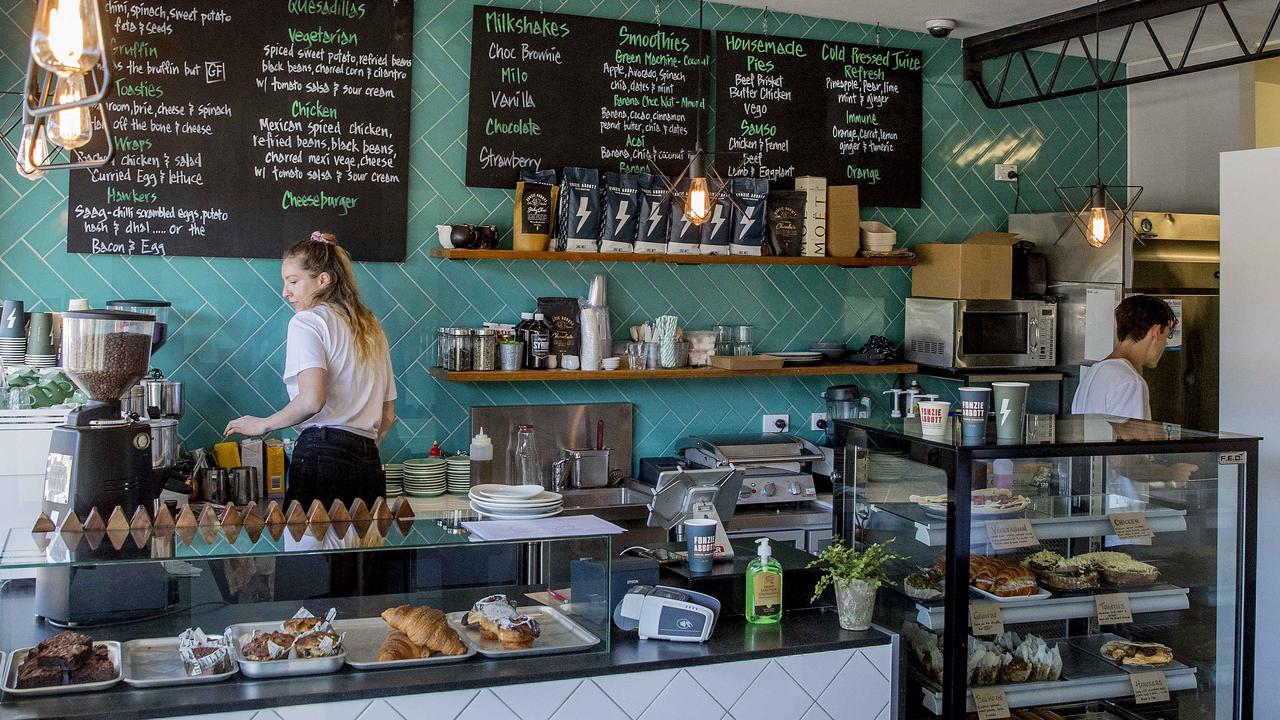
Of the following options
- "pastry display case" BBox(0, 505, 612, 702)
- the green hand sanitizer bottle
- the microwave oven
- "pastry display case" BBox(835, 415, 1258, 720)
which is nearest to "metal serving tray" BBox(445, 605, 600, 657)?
"pastry display case" BBox(0, 505, 612, 702)

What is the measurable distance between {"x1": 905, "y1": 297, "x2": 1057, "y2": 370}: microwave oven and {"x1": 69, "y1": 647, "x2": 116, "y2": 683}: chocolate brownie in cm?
395

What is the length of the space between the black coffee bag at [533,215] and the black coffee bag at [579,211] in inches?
2.6

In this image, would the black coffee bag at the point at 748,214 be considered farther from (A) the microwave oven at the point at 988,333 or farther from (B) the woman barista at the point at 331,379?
(B) the woman barista at the point at 331,379

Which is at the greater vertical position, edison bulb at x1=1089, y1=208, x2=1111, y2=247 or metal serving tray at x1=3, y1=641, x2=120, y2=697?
edison bulb at x1=1089, y1=208, x2=1111, y2=247

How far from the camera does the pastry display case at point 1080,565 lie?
9.52 feet

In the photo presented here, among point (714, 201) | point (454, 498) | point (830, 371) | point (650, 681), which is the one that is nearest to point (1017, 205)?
point (830, 371)

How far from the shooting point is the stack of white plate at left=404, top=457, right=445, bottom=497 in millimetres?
4484

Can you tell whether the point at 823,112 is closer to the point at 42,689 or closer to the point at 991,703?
the point at 991,703

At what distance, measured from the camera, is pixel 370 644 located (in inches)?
94.7

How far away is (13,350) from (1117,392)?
396 cm

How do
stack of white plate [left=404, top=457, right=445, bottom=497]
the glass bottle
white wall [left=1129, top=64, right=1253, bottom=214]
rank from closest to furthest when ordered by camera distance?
stack of white plate [left=404, top=457, right=445, bottom=497] → the glass bottle → white wall [left=1129, top=64, right=1253, bottom=214]

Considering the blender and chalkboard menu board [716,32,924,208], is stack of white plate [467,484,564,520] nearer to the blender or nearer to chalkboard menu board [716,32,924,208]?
the blender

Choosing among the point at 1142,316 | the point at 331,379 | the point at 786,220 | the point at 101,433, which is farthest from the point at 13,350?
the point at 1142,316

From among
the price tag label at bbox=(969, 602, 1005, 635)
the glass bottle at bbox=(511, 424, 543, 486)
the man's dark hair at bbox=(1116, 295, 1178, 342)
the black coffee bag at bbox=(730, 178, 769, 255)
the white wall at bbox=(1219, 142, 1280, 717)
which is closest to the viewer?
the price tag label at bbox=(969, 602, 1005, 635)
